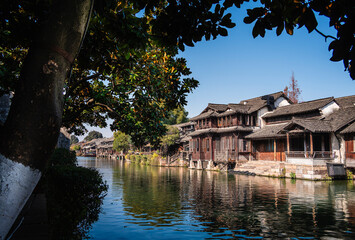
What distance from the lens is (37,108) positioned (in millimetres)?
1776

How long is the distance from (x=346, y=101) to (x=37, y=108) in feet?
119

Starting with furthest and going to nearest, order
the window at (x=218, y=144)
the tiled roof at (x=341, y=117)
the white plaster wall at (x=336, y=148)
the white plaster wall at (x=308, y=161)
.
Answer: the window at (x=218, y=144) → the white plaster wall at (x=336, y=148) → the tiled roof at (x=341, y=117) → the white plaster wall at (x=308, y=161)

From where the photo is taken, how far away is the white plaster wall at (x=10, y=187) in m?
1.67

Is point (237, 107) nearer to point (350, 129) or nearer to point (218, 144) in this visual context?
point (218, 144)

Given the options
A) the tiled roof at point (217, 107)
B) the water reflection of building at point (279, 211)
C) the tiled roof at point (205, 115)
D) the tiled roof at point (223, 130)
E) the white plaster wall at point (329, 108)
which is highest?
the tiled roof at point (217, 107)

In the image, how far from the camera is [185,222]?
10.3 metres

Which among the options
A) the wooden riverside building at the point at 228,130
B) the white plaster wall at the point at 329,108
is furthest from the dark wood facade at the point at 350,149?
the wooden riverside building at the point at 228,130

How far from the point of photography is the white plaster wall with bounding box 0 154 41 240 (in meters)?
Answer: 1.67

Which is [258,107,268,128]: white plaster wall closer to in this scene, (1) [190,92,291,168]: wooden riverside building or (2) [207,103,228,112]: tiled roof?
(1) [190,92,291,168]: wooden riverside building

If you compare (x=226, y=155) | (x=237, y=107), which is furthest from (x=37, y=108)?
(x=237, y=107)

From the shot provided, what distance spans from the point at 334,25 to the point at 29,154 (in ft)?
9.63

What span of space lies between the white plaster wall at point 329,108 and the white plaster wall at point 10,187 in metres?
33.8

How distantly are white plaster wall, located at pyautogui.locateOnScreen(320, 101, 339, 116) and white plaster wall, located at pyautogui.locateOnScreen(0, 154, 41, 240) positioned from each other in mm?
33834

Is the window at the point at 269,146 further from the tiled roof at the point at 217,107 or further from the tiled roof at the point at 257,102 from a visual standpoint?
the tiled roof at the point at 217,107
